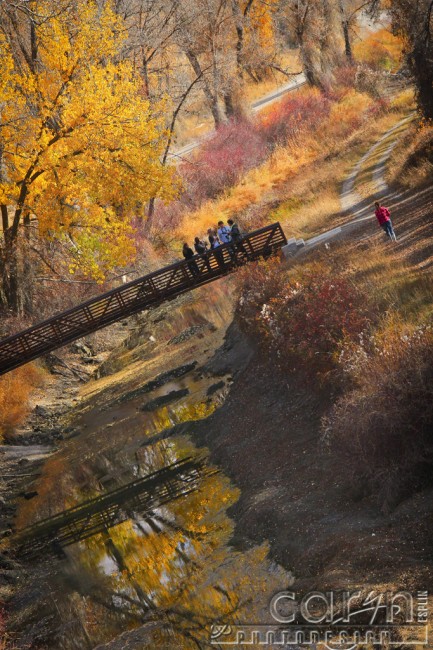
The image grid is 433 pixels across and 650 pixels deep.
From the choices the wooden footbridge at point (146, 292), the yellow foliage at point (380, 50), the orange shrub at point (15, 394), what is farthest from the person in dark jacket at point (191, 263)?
the yellow foliage at point (380, 50)

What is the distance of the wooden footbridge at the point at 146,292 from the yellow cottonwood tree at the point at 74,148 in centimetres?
359

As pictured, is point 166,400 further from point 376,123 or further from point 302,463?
point 376,123

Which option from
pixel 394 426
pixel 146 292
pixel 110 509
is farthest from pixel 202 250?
pixel 394 426

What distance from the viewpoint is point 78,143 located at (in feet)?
107

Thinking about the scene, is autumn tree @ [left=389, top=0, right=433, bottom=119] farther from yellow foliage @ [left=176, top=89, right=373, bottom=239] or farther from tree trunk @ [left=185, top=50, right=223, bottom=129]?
tree trunk @ [left=185, top=50, right=223, bottom=129]

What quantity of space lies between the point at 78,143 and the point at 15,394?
9.79 metres

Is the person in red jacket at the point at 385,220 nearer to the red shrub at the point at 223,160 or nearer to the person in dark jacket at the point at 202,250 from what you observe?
the person in dark jacket at the point at 202,250

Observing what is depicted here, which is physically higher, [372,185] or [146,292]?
[372,185]

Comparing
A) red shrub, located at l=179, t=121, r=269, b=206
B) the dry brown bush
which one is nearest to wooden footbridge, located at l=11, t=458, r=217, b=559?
the dry brown bush

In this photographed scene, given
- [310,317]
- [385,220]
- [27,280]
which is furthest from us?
[27,280]

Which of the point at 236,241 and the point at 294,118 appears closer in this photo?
the point at 236,241

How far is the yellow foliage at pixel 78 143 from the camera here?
103ft

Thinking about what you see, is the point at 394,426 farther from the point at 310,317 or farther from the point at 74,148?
the point at 74,148

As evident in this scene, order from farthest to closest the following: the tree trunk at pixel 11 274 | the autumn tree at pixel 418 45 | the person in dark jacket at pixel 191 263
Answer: the tree trunk at pixel 11 274 < the person in dark jacket at pixel 191 263 < the autumn tree at pixel 418 45
